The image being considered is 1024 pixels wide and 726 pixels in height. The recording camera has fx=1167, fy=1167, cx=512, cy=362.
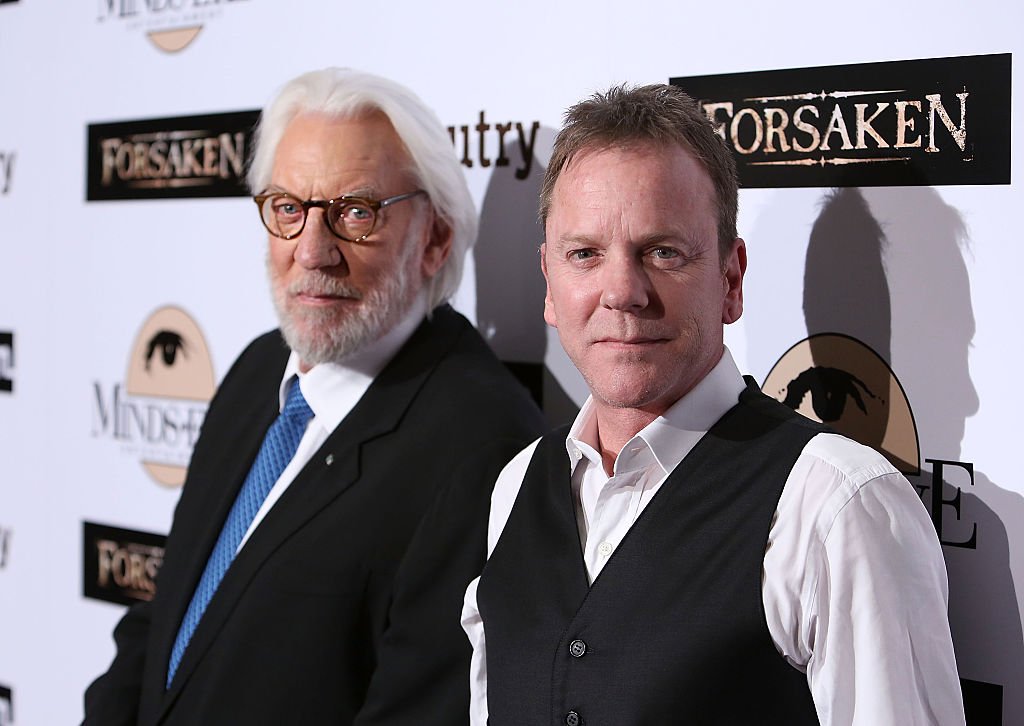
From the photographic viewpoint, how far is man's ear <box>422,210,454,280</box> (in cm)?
163

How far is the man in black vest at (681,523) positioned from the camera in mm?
991

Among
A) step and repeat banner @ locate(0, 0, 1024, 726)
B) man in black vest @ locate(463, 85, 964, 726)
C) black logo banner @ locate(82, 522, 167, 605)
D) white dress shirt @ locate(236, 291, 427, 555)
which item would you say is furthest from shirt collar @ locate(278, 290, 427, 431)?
black logo banner @ locate(82, 522, 167, 605)

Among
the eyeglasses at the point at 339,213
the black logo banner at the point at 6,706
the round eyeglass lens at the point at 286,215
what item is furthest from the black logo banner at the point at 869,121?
the black logo banner at the point at 6,706

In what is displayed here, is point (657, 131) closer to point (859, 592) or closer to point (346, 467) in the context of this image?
point (859, 592)

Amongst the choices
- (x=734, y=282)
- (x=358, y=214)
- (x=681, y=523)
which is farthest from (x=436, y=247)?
(x=681, y=523)

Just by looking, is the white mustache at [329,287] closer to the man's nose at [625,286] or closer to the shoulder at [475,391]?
the shoulder at [475,391]

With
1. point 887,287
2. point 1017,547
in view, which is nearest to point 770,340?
point 887,287

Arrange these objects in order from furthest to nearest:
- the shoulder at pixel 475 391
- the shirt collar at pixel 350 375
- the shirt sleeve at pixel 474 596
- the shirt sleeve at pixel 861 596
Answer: the shirt collar at pixel 350 375
the shoulder at pixel 475 391
the shirt sleeve at pixel 474 596
the shirt sleeve at pixel 861 596

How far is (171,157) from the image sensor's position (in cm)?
219

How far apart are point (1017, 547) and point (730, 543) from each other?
45 cm

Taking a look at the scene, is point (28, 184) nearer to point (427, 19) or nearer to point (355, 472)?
point (427, 19)

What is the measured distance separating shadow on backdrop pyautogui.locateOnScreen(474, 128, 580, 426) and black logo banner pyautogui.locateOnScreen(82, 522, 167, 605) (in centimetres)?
89

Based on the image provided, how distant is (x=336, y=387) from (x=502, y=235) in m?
0.36

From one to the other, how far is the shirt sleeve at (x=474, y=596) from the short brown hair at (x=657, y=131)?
14.2 inches
